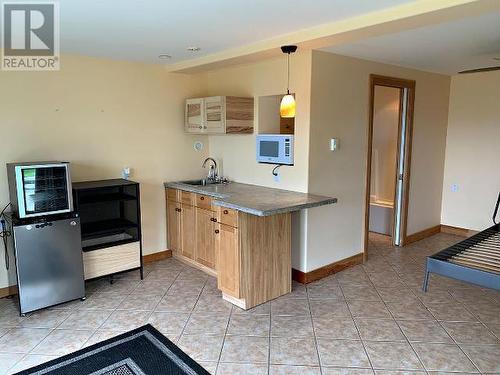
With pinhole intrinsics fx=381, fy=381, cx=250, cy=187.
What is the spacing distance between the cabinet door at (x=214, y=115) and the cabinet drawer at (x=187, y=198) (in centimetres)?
75

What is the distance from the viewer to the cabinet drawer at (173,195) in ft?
14.7

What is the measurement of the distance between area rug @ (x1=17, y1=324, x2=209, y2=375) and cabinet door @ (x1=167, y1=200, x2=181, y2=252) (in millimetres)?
1747

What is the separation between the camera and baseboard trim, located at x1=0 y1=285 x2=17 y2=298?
3.61m

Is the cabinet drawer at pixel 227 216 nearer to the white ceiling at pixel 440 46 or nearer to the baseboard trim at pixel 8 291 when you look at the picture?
the white ceiling at pixel 440 46

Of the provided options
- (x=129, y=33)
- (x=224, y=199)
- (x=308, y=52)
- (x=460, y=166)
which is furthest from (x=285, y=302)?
(x=460, y=166)

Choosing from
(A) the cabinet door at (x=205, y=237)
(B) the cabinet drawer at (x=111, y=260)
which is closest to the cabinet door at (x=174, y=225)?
(A) the cabinet door at (x=205, y=237)

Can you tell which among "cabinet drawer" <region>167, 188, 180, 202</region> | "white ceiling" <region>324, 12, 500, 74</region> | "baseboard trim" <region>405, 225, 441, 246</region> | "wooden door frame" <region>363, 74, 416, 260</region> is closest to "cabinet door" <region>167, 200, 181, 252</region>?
"cabinet drawer" <region>167, 188, 180, 202</region>

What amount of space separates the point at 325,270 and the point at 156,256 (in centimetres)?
204

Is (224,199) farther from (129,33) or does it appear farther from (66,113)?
(66,113)

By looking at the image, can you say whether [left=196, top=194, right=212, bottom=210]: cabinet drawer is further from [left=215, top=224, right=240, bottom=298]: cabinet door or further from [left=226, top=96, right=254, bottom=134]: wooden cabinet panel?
[left=226, top=96, right=254, bottom=134]: wooden cabinet panel

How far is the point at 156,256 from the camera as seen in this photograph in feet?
15.3

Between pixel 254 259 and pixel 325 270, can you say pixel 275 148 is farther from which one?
pixel 325 270

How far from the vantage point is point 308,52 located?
11.9ft

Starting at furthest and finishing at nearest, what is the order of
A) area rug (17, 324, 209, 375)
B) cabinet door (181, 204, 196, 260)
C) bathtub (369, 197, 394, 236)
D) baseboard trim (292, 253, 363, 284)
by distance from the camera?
bathtub (369, 197, 394, 236), cabinet door (181, 204, 196, 260), baseboard trim (292, 253, 363, 284), area rug (17, 324, 209, 375)
